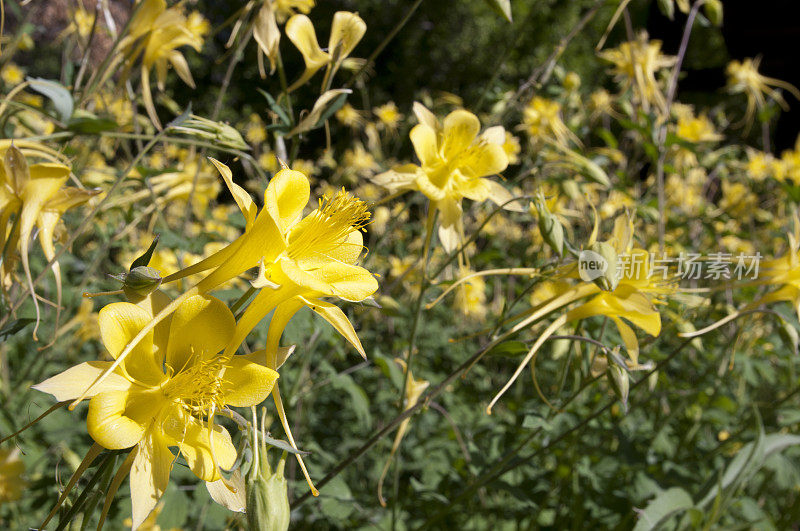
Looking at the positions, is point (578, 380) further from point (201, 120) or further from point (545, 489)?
point (201, 120)

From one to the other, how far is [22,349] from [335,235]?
7.67 ft

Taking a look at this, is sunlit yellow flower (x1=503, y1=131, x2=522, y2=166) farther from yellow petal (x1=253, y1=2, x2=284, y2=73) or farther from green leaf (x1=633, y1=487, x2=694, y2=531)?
green leaf (x1=633, y1=487, x2=694, y2=531)

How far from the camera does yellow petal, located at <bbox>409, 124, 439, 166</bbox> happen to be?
1.19 meters

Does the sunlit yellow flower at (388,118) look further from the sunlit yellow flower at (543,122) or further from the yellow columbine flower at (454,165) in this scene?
the yellow columbine flower at (454,165)

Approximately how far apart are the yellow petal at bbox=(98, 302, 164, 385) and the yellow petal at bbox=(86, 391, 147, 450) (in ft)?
0.12

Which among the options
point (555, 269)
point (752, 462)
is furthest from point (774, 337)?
point (555, 269)

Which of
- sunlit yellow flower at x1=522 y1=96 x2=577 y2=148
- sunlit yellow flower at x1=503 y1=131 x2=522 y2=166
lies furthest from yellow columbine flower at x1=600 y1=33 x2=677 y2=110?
sunlit yellow flower at x1=503 y1=131 x2=522 y2=166

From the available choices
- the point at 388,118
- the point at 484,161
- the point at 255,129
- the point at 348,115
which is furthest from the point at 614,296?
the point at 255,129

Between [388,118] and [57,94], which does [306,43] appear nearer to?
[57,94]

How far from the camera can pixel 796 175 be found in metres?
2.97

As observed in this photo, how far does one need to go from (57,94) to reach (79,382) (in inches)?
24.3

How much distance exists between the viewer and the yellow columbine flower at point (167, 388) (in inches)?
22.8

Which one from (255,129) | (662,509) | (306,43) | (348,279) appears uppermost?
(306,43)

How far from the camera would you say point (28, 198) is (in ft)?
2.67
